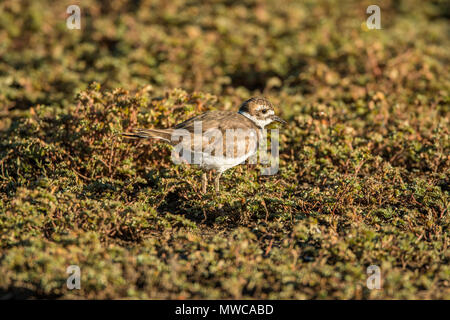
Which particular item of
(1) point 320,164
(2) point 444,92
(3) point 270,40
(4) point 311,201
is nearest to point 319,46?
(3) point 270,40

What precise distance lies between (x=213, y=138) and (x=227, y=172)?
0.88m

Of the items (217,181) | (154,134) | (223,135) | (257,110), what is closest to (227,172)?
(217,181)

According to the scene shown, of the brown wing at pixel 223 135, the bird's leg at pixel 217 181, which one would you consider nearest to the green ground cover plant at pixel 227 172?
the bird's leg at pixel 217 181

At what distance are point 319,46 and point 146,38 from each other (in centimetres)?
395

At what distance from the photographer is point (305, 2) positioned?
14.6 meters

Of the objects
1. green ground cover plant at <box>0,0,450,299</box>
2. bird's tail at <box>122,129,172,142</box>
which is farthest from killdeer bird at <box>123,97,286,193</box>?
green ground cover plant at <box>0,0,450,299</box>

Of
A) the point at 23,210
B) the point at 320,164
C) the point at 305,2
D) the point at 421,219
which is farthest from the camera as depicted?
the point at 305,2

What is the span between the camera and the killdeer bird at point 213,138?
6316 millimetres

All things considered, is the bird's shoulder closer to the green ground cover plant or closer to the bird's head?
the bird's head

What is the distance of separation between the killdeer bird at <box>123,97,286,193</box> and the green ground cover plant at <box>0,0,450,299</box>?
37 centimetres

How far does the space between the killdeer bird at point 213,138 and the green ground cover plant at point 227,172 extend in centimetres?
37

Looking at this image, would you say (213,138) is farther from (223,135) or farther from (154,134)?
(154,134)

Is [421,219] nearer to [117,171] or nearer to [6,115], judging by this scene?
[117,171]

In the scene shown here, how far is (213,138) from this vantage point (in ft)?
20.9
